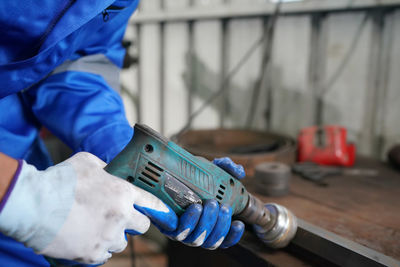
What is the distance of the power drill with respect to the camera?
71cm

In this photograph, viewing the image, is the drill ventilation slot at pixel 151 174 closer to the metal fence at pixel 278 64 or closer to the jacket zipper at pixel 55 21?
the jacket zipper at pixel 55 21

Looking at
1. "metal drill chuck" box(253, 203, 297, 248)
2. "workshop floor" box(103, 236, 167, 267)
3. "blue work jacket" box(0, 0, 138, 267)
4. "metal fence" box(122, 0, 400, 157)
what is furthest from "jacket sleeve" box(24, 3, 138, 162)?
"workshop floor" box(103, 236, 167, 267)

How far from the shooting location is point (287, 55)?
181 cm

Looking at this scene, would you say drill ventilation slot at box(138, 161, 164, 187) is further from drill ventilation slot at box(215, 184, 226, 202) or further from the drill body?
drill ventilation slot at box(215, 184, 226, 202)

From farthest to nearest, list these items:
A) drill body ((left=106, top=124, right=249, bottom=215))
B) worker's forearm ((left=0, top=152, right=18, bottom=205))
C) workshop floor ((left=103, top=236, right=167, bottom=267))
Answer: workshop floor ((left=103, top=236, right=167, bottom=267)) → drill body ((left=106, top=124, right=249, bottom=215)) → worker's forearm ((left=0, top=152, right=18, bottom=205))

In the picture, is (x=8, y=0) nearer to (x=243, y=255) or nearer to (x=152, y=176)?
(x=152, y=176)

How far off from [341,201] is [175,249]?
2.05ft

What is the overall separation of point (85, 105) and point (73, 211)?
1.37ft

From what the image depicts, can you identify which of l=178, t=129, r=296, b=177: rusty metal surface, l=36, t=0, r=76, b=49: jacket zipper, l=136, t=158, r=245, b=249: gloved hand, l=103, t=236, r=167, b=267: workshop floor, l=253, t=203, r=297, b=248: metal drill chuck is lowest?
Result: l=103, t=236, r=167, b=267: workshop floor

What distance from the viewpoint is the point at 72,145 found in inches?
38.6

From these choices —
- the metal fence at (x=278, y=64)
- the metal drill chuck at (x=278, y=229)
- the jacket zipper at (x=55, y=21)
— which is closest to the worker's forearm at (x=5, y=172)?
the jacket zipper at (x=55, y=21)

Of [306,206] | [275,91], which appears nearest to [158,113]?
[275,91]

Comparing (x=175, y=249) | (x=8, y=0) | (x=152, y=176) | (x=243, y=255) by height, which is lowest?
(x=175, y=249)

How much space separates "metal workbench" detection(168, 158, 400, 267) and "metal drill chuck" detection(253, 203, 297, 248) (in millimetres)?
25
